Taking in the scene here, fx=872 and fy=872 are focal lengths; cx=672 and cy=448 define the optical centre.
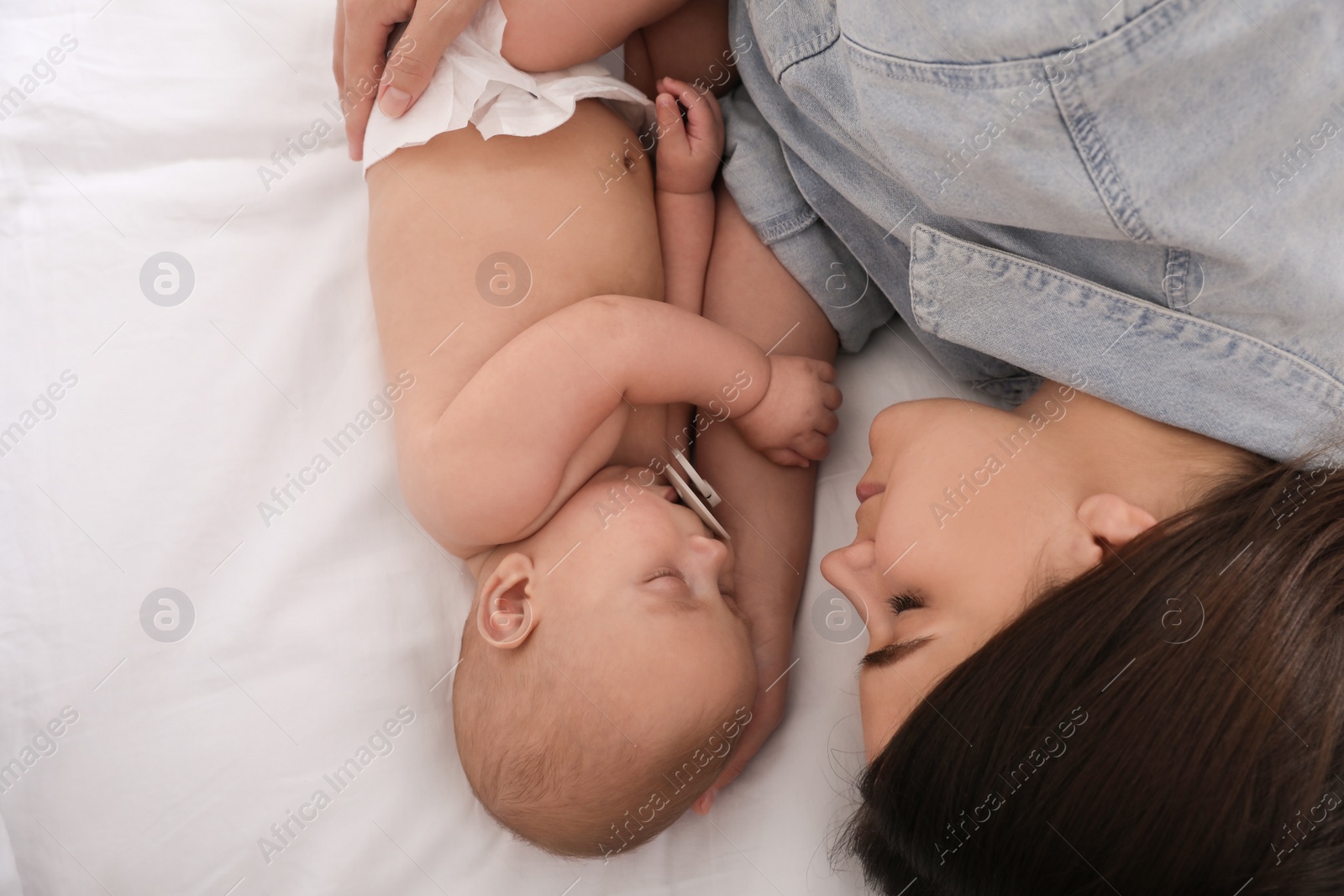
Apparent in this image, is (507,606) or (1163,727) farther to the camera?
(507,606)

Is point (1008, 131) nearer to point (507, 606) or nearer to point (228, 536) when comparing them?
point (507, 606)

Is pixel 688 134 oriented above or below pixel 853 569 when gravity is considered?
above

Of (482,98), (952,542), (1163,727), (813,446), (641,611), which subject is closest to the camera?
(1163,727)

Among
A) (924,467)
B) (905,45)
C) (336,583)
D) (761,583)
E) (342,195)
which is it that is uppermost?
(342,195)

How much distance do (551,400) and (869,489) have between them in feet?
1.29

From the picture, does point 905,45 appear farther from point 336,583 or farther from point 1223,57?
point 336,583

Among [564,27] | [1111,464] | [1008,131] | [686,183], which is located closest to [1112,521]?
[1111,464]

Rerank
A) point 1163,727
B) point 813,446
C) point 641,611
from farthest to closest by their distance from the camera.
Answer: point 813,446, point 641,611, point 1163,727

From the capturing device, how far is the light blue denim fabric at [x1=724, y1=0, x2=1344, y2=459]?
2.23 ft

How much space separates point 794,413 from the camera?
45.9 inches

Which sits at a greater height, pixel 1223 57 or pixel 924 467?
pixel 1223 57

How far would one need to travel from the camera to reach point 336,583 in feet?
3.67

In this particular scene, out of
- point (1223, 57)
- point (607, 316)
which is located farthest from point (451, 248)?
point (1223, 57)

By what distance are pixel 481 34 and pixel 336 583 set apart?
73cm
